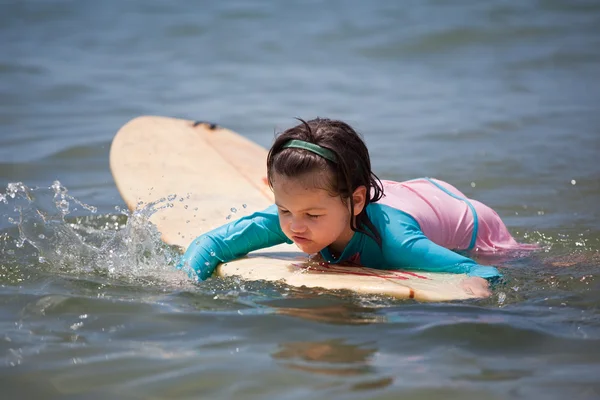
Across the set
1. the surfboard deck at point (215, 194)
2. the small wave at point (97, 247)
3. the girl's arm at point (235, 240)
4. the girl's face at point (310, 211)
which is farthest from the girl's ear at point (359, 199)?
the small wave at point (97, 247)

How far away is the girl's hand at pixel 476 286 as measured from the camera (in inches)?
108

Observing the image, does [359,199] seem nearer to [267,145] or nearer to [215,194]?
[215,194]

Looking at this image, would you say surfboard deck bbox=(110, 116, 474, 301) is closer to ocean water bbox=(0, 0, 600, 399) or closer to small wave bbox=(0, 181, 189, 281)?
ocean water bbox=(0, 0, 600, 399)

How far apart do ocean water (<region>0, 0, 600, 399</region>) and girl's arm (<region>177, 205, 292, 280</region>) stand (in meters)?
0.12

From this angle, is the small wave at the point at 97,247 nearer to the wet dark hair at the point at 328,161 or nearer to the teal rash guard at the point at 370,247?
the teal rash guard at the point at 370,247

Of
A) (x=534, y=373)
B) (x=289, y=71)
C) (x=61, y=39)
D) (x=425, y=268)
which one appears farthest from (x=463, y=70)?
(x=534, y=373)

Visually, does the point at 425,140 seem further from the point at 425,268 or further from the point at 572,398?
the point at 572,398

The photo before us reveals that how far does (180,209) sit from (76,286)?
1080 mm

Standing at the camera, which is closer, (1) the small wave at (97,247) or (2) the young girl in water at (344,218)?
(2) the young girl in water at (344,218)

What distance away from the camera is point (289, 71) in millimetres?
8750

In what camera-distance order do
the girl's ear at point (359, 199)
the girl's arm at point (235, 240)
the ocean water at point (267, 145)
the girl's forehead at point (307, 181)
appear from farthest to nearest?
the girl's arm at point (235, 240) < the girl's ear at point (359, 199) < the girl's forehead at point (307, 181) < the ocean water at point (267, 145)

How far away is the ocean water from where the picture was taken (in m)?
2.25

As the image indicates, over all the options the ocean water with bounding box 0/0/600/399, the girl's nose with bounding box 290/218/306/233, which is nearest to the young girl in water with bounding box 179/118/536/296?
the girl's nose with bounding box 290/218/306/233

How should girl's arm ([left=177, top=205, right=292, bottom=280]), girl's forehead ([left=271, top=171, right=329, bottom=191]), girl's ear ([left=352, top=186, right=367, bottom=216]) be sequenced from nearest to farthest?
girl's forehead ([left=271, top=171, right=329, bottom=191]) < girl's ear ([left=352, top=186, right=367, bottom=216]) < girl's arm ([left=177, top=205, right=292, bottom=280])
